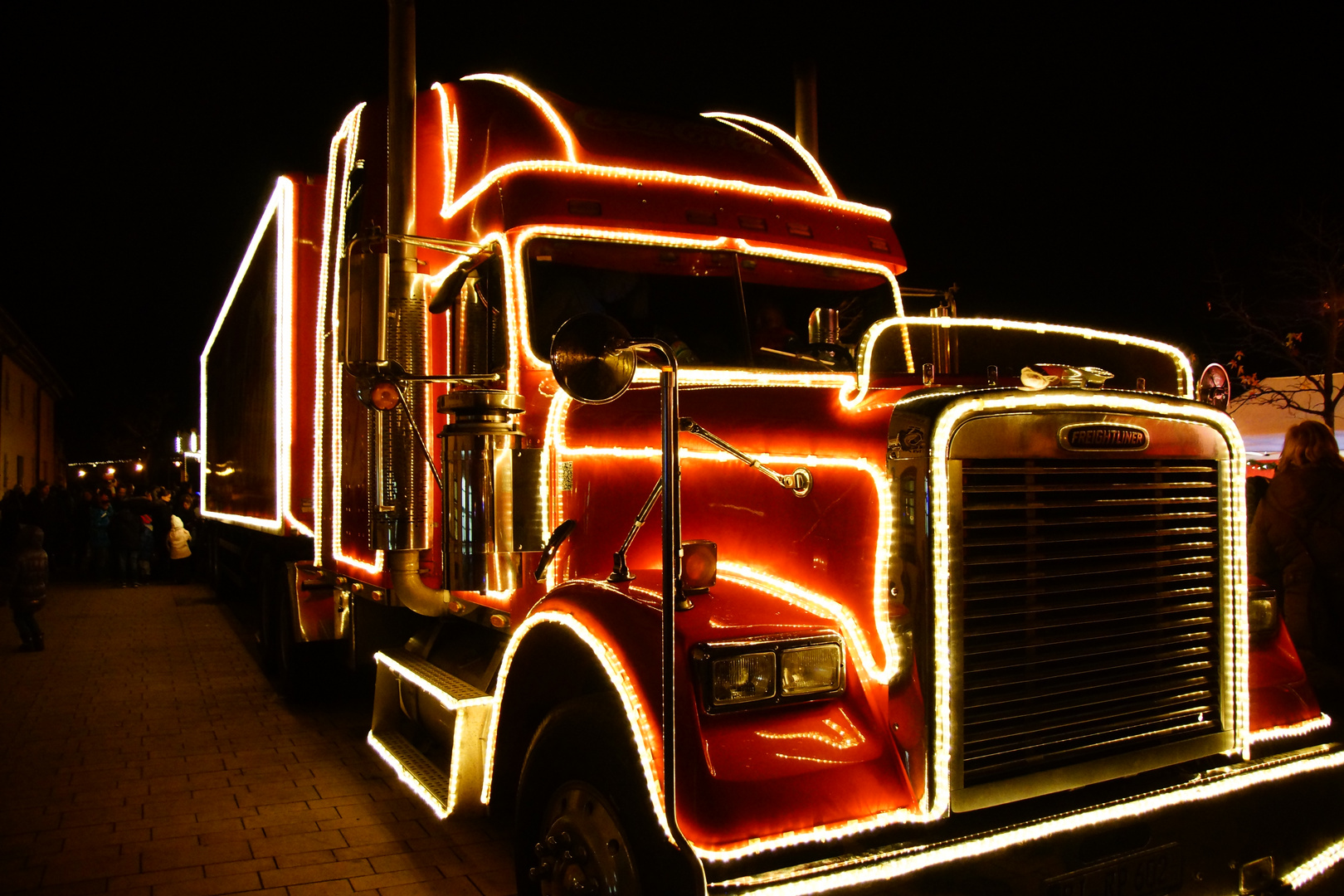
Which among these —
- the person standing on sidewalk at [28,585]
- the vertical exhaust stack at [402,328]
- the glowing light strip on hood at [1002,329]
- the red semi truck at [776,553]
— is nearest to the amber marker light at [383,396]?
the red semi truck at [776,553]

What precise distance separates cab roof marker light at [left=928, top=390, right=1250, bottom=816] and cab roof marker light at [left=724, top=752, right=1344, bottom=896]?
14 cm

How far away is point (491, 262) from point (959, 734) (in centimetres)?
247

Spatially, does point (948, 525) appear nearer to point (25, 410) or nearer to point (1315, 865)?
point (1315, 865)

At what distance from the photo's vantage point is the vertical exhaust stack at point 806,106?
20.0 feet

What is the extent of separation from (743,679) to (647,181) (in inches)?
92.9

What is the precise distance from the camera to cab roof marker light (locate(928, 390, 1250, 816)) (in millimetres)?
2609

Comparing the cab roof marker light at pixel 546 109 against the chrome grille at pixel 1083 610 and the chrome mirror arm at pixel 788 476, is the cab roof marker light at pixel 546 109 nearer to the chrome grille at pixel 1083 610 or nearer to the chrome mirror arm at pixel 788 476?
the chrome mirror arm at pixel 788 476

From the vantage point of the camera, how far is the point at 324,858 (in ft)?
14.8

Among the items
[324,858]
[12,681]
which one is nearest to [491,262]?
[324,858]

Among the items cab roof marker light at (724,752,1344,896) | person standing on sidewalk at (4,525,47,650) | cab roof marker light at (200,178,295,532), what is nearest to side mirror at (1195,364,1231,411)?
cab roof marker light at (724,752,1344,896)

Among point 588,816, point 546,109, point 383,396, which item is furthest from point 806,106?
point 588,816

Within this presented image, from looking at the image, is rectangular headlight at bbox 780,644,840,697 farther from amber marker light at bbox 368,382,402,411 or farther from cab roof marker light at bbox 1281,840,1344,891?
amber marker light at bbox 368,382,402,411

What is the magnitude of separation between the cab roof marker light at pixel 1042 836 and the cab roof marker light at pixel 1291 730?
0.52 feet

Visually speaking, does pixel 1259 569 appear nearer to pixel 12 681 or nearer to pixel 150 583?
pixel 12 681
